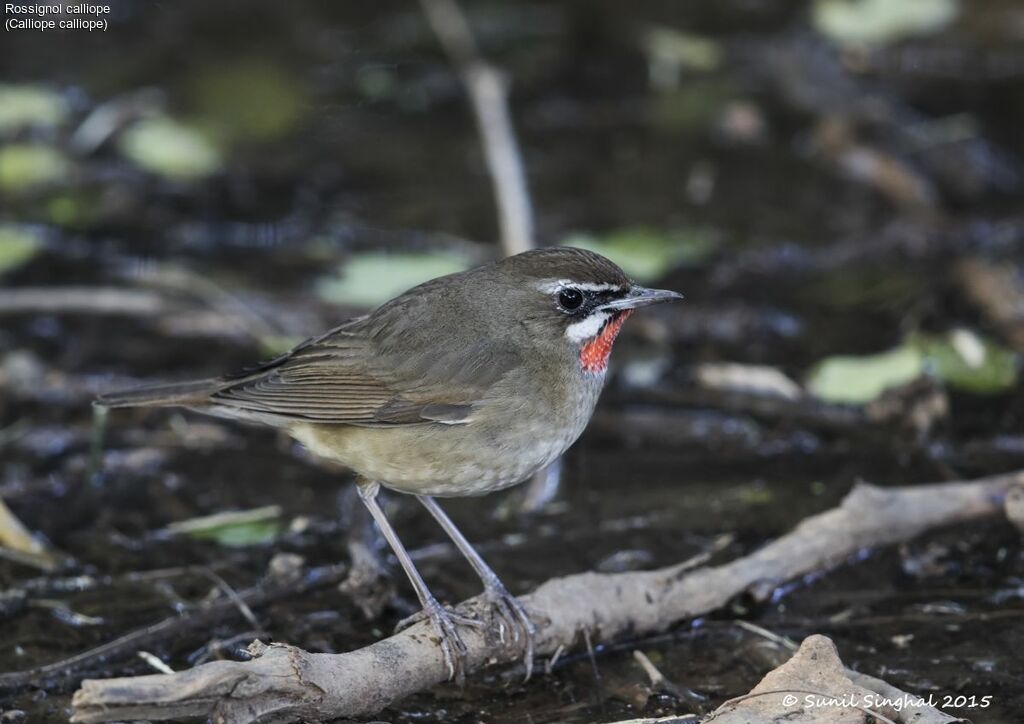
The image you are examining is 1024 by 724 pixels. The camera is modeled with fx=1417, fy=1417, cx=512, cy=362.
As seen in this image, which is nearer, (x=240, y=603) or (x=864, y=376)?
(x=240, y=603)

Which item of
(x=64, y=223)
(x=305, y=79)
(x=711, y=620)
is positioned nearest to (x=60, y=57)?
(x=305, y=79)

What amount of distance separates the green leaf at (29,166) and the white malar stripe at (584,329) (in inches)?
200

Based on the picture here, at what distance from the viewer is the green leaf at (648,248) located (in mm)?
8094

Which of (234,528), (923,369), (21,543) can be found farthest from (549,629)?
(923,369)

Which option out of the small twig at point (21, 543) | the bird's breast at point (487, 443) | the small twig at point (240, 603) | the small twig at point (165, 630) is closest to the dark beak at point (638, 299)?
the bird's breast at point (487, 443)

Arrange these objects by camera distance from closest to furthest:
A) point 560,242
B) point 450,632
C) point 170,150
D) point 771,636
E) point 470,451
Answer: point 450,632
point 771,636
point 470,451
point 560,242
point 170,150

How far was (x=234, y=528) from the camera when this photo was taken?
5.97 meters

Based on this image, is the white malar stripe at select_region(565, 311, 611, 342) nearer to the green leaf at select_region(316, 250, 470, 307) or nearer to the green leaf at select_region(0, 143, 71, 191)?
the green leaf at select_region(316, 250, 470, 307)

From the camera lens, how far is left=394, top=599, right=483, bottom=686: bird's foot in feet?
14.8

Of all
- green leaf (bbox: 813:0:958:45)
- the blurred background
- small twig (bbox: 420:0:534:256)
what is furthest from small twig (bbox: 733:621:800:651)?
green leaf (bbox: 813:0:958:45)

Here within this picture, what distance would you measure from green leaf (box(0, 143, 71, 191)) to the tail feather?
4002mm

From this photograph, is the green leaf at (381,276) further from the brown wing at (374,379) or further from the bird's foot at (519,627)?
the bird's foot at (519,627)

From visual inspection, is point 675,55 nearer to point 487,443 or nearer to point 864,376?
point 864,376

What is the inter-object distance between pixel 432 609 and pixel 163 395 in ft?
5.17
